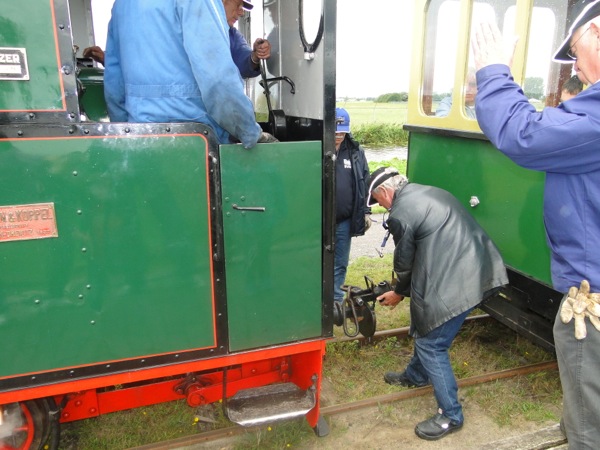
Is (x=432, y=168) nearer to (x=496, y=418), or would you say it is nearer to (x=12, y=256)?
(x=496, y=418)

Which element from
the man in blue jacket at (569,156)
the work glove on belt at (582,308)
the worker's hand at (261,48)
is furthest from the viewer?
the worker's hand at (261,48)

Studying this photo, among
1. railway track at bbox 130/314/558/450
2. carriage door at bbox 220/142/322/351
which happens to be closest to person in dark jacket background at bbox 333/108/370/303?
railway track at bbox 130/314/558/450

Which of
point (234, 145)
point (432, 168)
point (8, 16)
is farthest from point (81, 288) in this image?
point (432, 168)

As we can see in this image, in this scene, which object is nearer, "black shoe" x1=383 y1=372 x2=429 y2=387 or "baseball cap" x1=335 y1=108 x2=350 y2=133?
"black shoe" x1=383 y1=372 x2=429 y2=387

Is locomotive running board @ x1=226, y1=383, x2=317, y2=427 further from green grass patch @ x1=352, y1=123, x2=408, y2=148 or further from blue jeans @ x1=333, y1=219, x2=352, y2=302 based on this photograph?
green grass patch @ x1=352, y1=123, x2=408, y2=148

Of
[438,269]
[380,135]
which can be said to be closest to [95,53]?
[438,269]

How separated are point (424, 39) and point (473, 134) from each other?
3.59ft

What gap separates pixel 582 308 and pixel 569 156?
1.83 feet

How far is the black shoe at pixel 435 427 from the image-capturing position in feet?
9.59

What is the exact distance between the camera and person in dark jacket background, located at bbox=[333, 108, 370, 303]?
404 centimetres

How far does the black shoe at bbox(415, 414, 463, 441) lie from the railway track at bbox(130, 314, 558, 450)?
1.03 ft

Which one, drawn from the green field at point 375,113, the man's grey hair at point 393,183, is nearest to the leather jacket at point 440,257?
the man's grey hair at point 393,183

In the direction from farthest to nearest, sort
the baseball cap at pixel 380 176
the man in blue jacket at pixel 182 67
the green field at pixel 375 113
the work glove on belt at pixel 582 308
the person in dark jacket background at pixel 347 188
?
the green field at pixel 375 113 < the person in dark jacket background at pixel 347 188 < the baseball cap at pixel 380 176 < the man in blue jacket at pixel 182 67 < the work glove on belt at pixel 582 308

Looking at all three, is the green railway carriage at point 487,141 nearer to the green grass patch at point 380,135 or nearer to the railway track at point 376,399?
the railway track at point 376,399
